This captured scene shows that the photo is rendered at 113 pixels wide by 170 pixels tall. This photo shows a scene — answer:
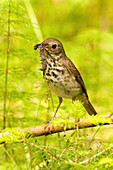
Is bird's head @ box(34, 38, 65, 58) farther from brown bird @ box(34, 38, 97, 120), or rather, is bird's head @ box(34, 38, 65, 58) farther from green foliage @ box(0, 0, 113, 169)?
green foliage @ box(0, 0, 113, 169)

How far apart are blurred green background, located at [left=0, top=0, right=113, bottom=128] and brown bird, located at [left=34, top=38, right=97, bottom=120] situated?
16 cm

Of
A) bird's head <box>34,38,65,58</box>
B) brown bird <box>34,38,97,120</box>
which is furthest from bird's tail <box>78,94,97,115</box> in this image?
bird's head <box>34,38,65,58</box>

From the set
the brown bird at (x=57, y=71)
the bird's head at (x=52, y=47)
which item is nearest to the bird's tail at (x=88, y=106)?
the brown bird at (x=57, y=71)

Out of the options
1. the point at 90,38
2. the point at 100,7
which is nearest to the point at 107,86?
the point at 90,38

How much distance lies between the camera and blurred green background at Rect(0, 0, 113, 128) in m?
2.89

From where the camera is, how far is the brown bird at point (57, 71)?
253 centimetres

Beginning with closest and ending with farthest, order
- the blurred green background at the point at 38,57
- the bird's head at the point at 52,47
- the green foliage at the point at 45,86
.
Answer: the green foliage at the point at 45,86 → the bird's head at the point at 52,47 → the blurred green background at the point at 38,57

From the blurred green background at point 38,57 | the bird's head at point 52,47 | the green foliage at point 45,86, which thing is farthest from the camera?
the blurred green background at point 38,57

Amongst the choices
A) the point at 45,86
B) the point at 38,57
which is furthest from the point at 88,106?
the point at 38,57

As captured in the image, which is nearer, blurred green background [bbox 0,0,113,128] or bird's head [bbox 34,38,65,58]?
bird's head [bbox 34,38,65,58]

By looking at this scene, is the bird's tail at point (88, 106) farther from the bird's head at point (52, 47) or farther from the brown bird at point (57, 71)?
the bird's head at point (52, 47)

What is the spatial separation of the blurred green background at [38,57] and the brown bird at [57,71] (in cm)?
16

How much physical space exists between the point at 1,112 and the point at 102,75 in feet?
6.59

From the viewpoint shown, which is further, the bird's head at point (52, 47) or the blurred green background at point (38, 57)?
the blurred green background at point (38, 57)
